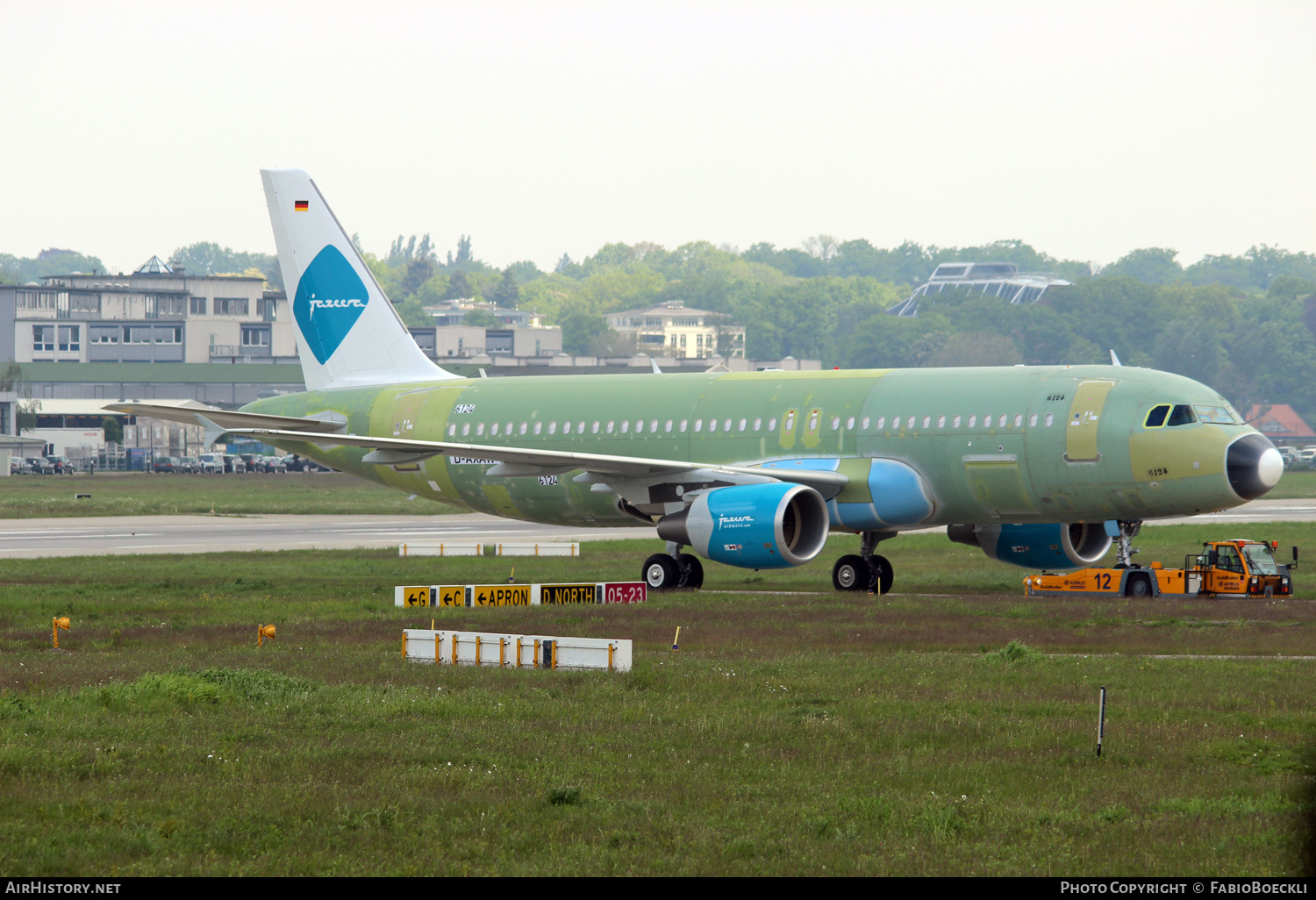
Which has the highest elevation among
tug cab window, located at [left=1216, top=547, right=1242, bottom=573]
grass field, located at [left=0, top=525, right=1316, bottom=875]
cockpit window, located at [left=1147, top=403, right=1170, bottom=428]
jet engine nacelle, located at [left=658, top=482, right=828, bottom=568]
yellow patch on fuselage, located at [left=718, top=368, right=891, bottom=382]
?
yellow patch on fuselage, located at [left=718, top=368, right=891, bottom=382]

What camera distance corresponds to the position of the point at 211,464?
135 meters

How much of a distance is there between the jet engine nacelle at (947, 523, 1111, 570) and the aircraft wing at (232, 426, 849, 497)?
5.28m

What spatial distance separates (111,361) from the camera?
595 feet

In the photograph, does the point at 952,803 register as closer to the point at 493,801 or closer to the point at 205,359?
the point at 493,801

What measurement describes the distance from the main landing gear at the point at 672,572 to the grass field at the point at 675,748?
22.9ft

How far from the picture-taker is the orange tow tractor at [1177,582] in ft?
119

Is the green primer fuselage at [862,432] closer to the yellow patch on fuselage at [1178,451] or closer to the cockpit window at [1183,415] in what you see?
the yellow patch on fuselage at [1178,451]

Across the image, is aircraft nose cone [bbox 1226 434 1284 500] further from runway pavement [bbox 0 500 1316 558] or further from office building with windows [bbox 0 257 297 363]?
office building with windows [bbox 0 257 297 363]

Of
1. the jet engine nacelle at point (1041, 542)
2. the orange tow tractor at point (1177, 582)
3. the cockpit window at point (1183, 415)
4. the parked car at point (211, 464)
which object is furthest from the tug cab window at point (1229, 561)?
the parked car at point (211, 464)

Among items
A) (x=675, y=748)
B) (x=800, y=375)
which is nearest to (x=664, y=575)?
(x=800, y=375)

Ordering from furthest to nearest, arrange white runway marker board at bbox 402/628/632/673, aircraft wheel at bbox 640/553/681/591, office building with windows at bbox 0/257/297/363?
office building with windows at bbox 0/257/297/363
aircraft wheel at bbox 640/553/681/591
white runway marker board at bbox 402/628/632/673

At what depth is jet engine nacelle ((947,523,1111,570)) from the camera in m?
39.1

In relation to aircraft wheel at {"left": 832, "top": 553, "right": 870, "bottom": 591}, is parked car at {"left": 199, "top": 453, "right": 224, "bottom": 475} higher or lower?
lower

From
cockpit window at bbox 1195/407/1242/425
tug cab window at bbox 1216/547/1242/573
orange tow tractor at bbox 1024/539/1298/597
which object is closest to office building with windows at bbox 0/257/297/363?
orange tow tractor at bbox 1024/539/1298/597
